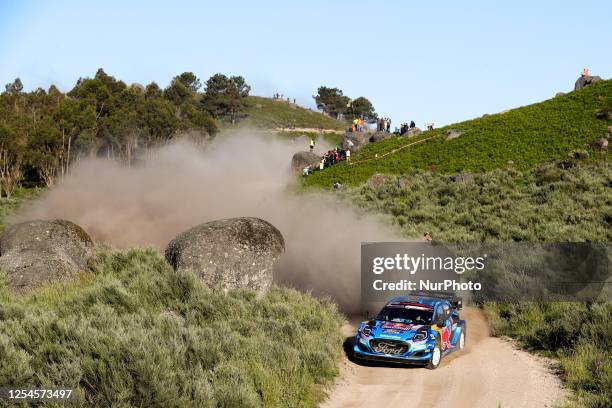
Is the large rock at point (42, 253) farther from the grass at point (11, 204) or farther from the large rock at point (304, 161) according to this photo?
the large rock at point (304, 161)

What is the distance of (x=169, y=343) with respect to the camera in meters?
12.5

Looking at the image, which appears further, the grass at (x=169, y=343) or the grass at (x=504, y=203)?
the grass at (x=504, y=203)

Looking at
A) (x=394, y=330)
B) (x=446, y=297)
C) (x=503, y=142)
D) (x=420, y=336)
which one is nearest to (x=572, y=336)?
(x=446, y=297)

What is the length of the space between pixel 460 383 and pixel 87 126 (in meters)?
60.9

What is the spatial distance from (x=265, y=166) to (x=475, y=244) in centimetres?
3922

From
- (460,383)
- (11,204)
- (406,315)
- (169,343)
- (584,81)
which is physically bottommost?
(11,204)

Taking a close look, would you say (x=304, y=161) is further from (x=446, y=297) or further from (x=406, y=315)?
(x=406, y=315)

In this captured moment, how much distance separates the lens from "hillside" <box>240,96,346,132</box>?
417ft

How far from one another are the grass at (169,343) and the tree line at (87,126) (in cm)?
4984

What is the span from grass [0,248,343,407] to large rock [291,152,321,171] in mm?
38996

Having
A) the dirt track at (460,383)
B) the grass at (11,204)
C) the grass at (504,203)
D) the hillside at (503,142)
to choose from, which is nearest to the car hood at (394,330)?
the dirt track at (460,383)

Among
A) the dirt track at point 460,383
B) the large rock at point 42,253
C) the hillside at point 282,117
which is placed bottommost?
the dirt track at point 460,383

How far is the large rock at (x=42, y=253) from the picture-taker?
790 inches

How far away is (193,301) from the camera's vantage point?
1697 cm
